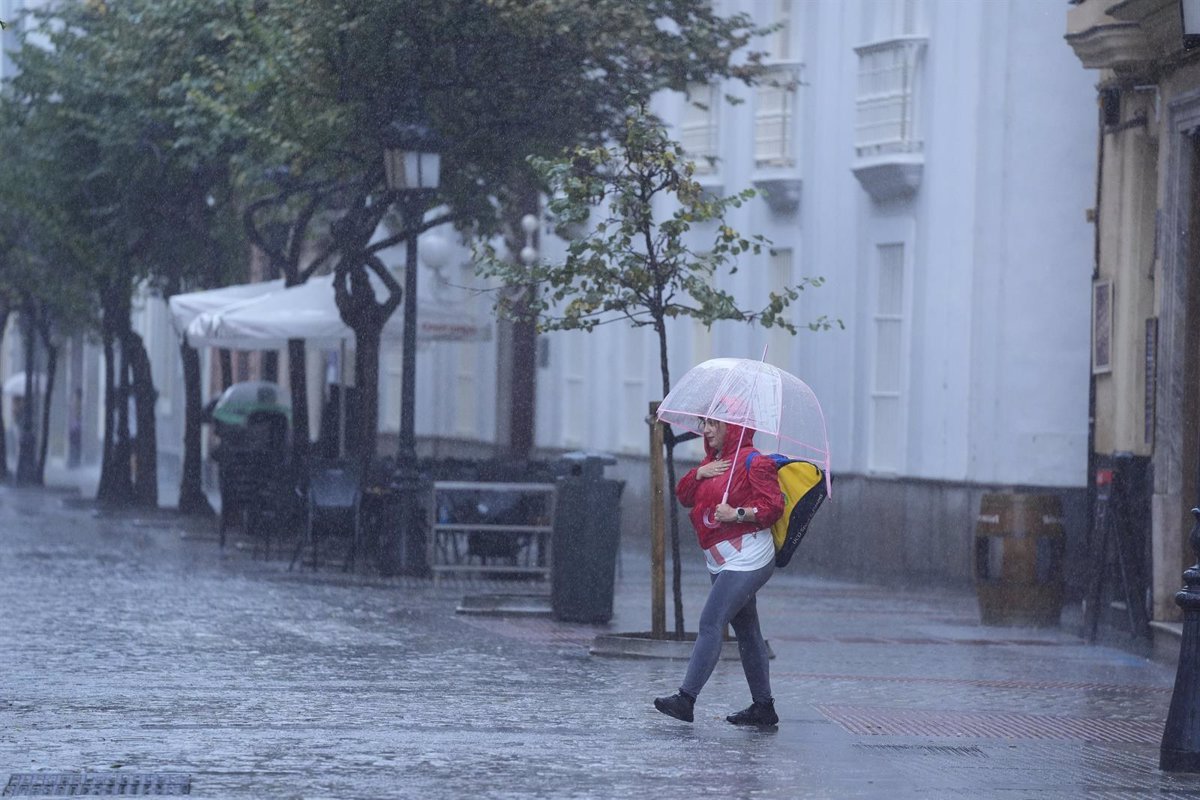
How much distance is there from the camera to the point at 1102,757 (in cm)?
1086

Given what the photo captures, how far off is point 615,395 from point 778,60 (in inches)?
247

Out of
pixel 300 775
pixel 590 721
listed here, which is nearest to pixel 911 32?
pixel 590 721

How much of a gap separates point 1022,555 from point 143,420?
1841cm

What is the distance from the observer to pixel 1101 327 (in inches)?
713

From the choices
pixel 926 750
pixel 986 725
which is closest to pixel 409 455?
pixel 986 725

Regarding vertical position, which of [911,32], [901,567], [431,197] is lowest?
[901,567]

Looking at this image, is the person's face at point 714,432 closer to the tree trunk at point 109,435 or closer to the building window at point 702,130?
the building window at point 702,130

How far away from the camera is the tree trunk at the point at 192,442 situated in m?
32.2

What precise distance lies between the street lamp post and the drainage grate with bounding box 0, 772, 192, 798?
38.0 ft

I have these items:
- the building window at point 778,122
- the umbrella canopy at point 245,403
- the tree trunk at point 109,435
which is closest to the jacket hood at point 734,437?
the building window at point 778,122

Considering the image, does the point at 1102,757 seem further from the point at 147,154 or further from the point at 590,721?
the point at 147,154

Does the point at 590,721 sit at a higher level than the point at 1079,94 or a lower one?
lower

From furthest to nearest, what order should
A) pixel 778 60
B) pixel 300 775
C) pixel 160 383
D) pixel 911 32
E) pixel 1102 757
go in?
pixel 160 383 < pixel 778 60 < pixel 911 32 < pixel 1102 757 < pixel 300 775

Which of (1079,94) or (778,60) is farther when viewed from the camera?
(778,60)
